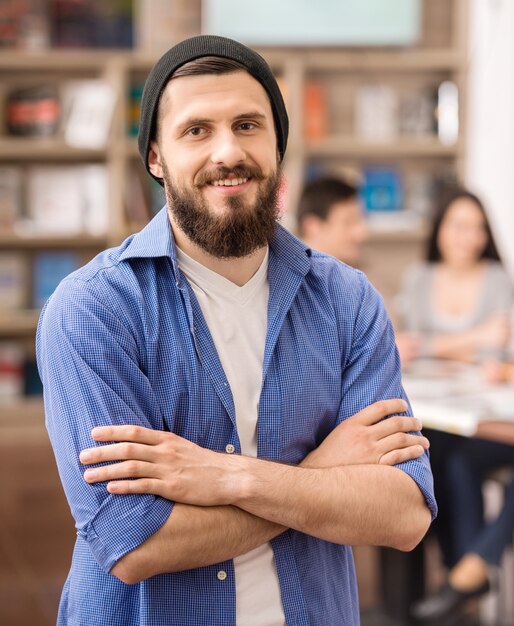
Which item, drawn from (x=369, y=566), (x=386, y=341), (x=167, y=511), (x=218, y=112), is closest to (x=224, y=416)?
(x=167, y=511)

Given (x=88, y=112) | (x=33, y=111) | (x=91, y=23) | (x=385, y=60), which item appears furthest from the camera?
(x=91, y=23)

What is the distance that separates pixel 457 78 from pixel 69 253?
275 cm

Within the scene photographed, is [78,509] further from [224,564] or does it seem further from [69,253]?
[69,253]

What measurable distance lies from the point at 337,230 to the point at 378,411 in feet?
6.74

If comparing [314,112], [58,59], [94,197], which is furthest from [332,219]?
[58,59]

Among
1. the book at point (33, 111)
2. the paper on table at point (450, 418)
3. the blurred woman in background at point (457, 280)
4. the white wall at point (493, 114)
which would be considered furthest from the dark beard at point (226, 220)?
the book at point (33, 111)

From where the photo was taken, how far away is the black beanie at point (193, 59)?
138cm

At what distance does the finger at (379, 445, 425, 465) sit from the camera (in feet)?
4.73

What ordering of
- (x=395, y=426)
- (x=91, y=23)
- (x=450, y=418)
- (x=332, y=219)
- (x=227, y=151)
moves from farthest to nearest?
1. (x=91, y=23)
2. (x=332, y=219)
3. (x=450, y=418)
4. (x=395, y=426)
5. (x=227, y=151)

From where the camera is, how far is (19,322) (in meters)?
6.01

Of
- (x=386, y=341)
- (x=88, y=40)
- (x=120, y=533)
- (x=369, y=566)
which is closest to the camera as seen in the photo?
(x=120, y=533)

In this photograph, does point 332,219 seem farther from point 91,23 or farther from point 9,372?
point 91,23

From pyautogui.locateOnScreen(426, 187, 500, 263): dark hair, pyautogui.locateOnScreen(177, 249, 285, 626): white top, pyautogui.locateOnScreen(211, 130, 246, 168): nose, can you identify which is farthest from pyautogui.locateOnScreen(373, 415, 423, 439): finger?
pyautogui.locateOnScreen(426, 187, 500, 263): dark hair

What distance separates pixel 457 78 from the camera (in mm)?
5930
